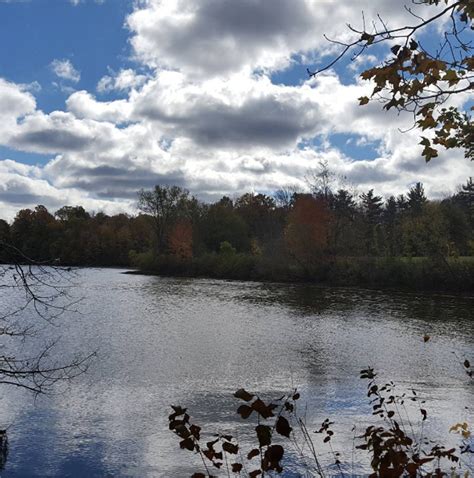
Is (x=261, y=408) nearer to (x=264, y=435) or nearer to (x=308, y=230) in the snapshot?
(x=264, y=435)

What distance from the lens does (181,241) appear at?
62688mm

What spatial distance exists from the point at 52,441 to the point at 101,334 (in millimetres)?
10030

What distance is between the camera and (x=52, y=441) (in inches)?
306

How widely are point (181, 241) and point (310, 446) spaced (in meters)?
55.6

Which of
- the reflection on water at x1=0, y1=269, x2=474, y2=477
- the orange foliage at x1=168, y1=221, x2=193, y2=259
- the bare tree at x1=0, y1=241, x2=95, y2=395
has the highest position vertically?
the orange foliage at x1=168, y1=221, x2=193, y2=259

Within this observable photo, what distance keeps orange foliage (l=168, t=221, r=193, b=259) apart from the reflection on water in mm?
34486

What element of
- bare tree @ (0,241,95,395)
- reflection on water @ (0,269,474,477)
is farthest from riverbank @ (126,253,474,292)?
bare tree @ (0,241,95,395)

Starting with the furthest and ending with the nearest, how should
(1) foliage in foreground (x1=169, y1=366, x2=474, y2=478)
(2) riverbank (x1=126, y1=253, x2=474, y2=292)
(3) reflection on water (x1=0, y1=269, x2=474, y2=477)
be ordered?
(2) riverbank (x1=126, y1=253, x2=474, y2=292), (3) reflection on water (x1=0, y1=269, x2=474, y2=477), (1) foliage in foreground (x1=169, y1=366, x2=474, y2=478)

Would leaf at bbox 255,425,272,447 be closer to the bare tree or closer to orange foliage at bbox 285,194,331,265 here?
the bare tree

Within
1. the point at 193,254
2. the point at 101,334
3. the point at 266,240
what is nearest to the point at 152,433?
the point at 101,334

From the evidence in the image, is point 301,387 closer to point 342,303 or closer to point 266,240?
point 342,303

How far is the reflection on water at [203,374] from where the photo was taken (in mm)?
7625

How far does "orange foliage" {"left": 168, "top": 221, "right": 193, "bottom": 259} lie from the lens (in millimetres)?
61344

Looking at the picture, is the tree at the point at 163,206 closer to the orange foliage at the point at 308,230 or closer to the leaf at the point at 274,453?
the orange foliage at the point at 308,230
